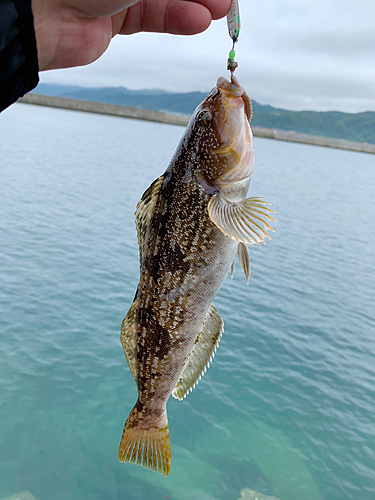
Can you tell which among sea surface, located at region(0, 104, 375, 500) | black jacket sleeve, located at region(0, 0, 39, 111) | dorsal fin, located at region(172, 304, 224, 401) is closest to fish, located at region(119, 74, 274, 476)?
dorsal fin, located at region(172, 304, 224, 401)

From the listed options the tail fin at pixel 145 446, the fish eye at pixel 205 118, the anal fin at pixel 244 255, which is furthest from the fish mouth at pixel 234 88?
the tail fin at pixel 145 446

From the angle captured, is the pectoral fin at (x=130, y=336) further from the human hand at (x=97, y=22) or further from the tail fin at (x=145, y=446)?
the human hand at (x=97, y=22)

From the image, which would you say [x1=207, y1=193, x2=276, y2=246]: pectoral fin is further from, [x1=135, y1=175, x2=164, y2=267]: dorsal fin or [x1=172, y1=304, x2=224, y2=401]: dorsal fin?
[x1=172, y1=304, x2=224, y2=401]: dorsal fin

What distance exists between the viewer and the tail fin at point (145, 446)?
3316 mm

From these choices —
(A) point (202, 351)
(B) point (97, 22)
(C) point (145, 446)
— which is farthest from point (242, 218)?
(C) point (145, 446)

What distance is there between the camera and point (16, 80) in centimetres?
225

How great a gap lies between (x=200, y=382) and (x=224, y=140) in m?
9.20

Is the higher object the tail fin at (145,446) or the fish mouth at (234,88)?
the fish mouth at (234,88)

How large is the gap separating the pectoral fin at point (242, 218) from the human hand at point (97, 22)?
125 centimetres

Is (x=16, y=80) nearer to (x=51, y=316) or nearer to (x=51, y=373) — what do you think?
(x=51, y=373)

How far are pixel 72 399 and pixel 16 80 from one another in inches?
350

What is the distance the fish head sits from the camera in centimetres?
309

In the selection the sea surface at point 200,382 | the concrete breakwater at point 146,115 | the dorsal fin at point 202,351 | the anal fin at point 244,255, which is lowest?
the sea surface at point 200,382

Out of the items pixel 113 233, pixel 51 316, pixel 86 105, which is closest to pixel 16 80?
pixel 51 316
